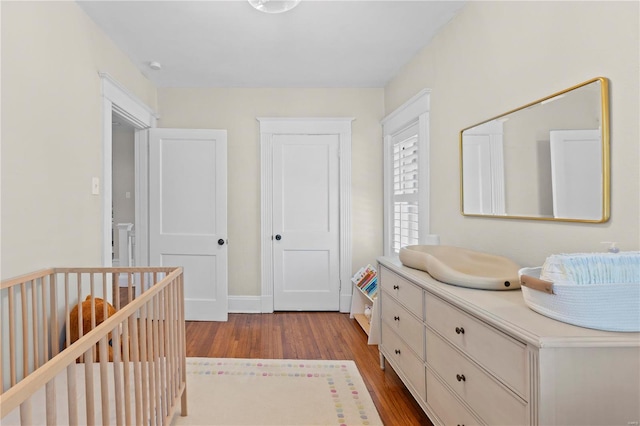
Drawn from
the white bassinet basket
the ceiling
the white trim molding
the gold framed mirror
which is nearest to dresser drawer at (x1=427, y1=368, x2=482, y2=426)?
the white bassinet basket

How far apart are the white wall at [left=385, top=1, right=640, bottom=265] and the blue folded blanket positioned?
264 millimetres

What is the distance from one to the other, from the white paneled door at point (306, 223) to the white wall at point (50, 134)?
5.54 feet

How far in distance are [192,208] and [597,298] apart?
3.29 metres

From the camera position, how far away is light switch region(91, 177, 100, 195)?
2432mm

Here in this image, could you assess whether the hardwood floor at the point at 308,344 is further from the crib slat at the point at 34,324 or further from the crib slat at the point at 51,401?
the crib slat at the point at 51,401

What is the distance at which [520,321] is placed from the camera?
1.08 meters

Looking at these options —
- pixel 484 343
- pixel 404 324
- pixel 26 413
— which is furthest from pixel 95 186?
pixel 484 343

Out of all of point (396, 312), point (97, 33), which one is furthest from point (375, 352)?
point (97, 33)

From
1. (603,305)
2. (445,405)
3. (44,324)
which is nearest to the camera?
(603,305)

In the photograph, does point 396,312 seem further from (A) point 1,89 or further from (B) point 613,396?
(A) point 1,89

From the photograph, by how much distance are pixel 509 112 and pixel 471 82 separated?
459mm

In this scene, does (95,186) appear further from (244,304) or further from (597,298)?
(597,298)

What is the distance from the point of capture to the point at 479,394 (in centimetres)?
126

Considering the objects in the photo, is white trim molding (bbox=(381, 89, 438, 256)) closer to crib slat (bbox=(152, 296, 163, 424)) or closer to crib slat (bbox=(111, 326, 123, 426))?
crib slat (bbox=(152, 296, 163, 424))
